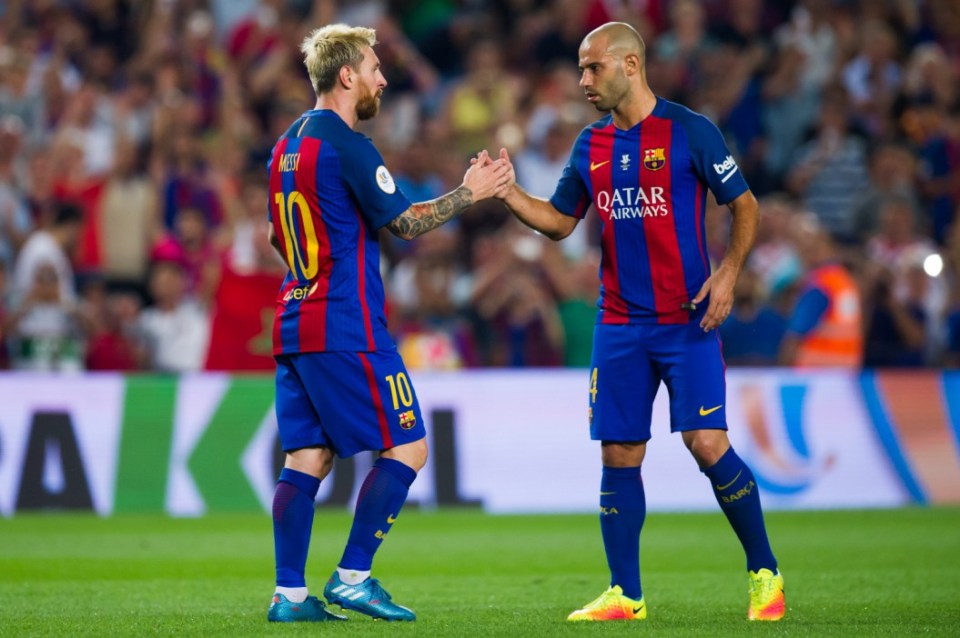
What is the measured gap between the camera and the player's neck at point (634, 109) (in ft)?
23.6

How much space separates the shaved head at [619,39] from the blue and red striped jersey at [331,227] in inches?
48.6

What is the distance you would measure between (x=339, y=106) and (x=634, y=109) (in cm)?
139

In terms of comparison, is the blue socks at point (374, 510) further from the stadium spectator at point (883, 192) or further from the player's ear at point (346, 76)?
the stadium spectator at point (883, 192)

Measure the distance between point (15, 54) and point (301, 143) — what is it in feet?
36.7

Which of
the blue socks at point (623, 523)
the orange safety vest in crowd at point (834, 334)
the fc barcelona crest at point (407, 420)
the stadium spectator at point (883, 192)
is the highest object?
the stadium spectator at point (883, 192)

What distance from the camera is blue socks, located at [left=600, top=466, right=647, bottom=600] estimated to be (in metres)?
7.01

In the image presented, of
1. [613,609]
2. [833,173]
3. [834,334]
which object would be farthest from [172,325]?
[613,609]

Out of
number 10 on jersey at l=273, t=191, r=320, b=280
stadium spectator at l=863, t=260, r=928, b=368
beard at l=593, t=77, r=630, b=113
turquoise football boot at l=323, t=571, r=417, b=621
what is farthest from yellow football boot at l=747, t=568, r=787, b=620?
stadium spectator at l=863, t=260, r=928, b=368

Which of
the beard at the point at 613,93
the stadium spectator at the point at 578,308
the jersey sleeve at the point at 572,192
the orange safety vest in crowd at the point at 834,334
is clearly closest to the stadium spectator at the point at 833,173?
the orange safety vest in crowd at the point at 834,334

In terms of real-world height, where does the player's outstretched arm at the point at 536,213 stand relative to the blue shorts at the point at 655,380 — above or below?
above

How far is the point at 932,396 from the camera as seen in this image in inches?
534

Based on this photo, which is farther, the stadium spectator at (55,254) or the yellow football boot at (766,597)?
the stadium spectator at (55,254)

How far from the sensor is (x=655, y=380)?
7.10 meters

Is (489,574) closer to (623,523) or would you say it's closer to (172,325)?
(623,523)
